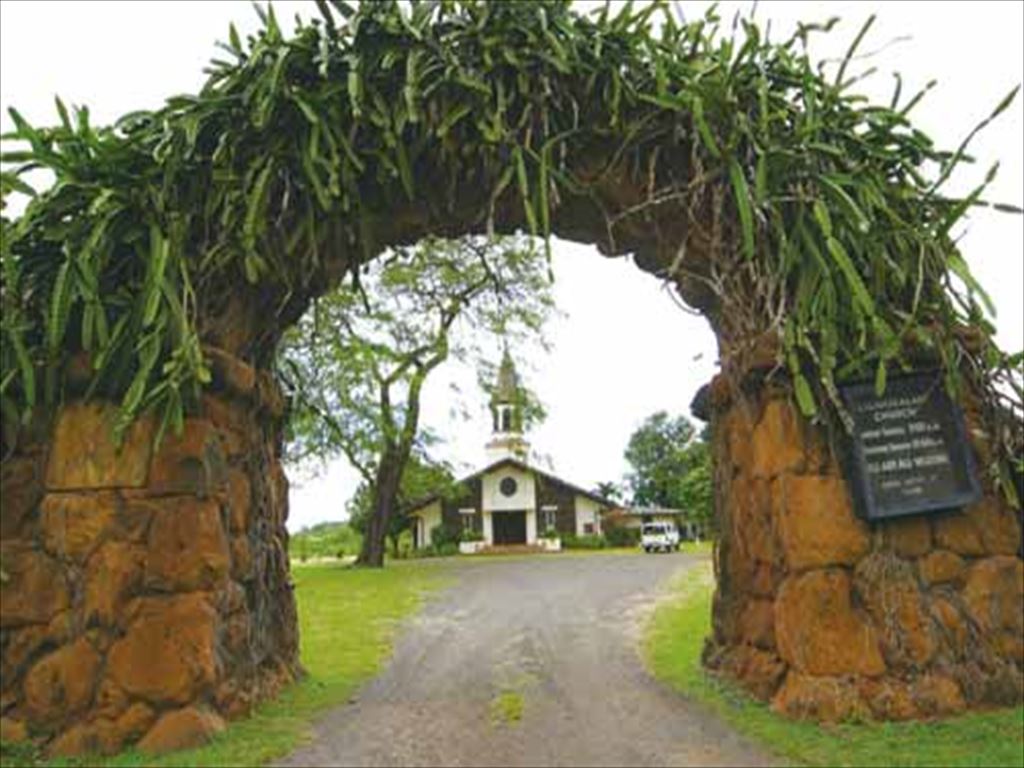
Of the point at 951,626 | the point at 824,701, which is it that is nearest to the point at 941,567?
the point at 951,626

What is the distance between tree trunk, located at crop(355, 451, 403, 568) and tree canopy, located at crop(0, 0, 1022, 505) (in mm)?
20170

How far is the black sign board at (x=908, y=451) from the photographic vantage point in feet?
20.7

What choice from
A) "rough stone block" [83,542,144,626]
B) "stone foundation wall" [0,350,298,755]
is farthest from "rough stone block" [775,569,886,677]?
"rough stone block" [83,542,144,626]

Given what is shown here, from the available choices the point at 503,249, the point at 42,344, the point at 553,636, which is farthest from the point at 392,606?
the point at 503,249

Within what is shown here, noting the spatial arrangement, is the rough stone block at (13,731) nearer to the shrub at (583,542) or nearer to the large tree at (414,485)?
the large tree at (414,485)

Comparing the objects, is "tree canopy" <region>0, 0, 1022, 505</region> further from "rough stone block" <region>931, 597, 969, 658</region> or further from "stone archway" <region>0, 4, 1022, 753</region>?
"rough stone block" <region>931, 597, 969, 658</region>

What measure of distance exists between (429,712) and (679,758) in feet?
6.45

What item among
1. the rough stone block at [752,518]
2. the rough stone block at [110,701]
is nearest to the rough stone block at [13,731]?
the rough stone block at [110,701]

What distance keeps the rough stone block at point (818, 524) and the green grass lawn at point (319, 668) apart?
3.32m

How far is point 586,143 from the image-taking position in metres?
7.23

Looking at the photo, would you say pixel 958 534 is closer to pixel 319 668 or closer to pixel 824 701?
pixel 824 701

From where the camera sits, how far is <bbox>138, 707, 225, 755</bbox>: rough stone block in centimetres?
570

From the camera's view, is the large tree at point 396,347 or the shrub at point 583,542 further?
the shrub at point 583,542

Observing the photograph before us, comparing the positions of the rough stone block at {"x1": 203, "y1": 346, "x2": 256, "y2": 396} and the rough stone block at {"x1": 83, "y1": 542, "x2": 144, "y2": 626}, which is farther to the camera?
the rough stone block at {"x1": 203, "y1": 346, "x2": 256, "y2": 396}
